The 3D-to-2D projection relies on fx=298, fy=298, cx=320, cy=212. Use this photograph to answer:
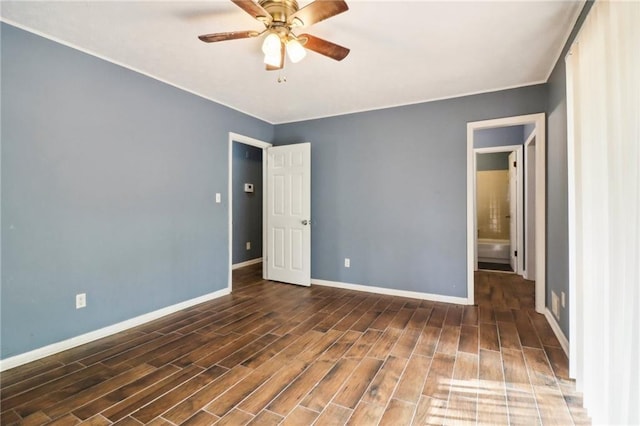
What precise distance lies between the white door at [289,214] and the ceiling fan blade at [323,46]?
217 centimetres

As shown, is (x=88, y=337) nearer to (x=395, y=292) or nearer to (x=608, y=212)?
(x=395, y=292)

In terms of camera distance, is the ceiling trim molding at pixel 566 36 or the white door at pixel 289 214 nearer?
the ceiling trim molding at pixel 566 36

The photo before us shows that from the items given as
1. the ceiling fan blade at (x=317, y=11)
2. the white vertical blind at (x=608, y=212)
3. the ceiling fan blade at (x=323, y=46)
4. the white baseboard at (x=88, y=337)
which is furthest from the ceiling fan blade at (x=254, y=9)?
the white baseboard at (x=88, y=337)

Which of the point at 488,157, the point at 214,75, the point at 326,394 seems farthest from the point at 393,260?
the point at 488,157

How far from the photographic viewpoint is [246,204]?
5.92 meters

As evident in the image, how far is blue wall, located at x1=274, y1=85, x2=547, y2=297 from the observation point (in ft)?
11.8

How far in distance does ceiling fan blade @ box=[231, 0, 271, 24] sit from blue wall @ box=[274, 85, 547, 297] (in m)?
2.49

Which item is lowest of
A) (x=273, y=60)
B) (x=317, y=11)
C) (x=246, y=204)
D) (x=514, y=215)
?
(x=514, y=215)

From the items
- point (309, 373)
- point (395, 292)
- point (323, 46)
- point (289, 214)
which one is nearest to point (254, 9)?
point (323, 46)

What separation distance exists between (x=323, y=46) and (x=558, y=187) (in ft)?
7.67

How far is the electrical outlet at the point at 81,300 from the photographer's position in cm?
251

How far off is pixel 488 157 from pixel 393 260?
448 cm

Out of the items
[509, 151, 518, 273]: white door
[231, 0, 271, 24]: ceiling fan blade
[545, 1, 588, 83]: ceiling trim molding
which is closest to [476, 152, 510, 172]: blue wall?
[509, 151, 518, 273]: white door

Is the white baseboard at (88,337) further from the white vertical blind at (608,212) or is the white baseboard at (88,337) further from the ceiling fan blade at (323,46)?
the white vertical blind at (608,212)
